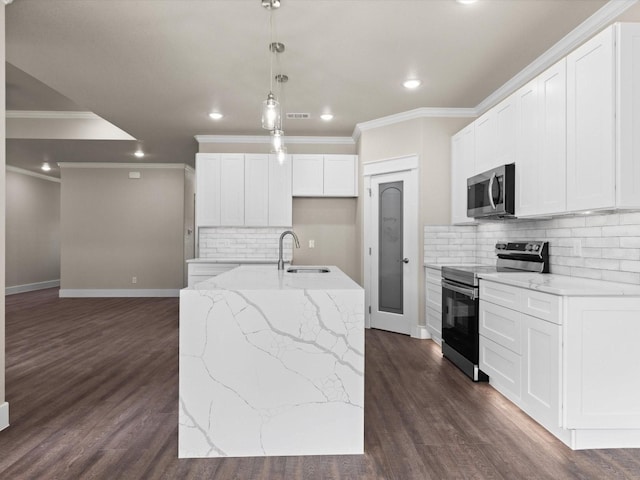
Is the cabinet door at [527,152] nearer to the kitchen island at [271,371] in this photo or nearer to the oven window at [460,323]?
the oven window at [460,323]

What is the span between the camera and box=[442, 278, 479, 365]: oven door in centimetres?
331

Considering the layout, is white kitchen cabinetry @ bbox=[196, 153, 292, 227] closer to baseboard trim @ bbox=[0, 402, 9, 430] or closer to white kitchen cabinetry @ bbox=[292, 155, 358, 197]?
white kitchen cabinetry @ bbox=[292, 155, 358, 197]

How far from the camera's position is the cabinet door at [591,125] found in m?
2.31

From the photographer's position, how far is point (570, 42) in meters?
3.07

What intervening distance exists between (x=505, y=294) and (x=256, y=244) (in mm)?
3790

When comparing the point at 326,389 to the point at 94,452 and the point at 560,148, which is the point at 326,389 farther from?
the point at 560,148

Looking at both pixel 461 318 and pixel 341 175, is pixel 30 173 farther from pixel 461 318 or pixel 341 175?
pixel 461 318

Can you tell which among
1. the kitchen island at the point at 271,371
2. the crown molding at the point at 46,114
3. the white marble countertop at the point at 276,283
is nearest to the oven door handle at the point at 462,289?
the white marble countertop at the point at 276,283

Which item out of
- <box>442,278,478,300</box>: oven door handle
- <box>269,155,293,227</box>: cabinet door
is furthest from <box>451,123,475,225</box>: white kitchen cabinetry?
<box>269,155,293,227</box>: cabinet door

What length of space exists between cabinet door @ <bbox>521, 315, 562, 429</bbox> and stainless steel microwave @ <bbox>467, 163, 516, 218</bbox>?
1122mm

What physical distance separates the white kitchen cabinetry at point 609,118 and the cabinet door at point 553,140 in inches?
6.4

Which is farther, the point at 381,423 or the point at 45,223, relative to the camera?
the point at 45,223

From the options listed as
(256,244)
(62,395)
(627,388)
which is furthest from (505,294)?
(256,244)

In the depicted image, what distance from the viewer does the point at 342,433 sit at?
2191 mm
